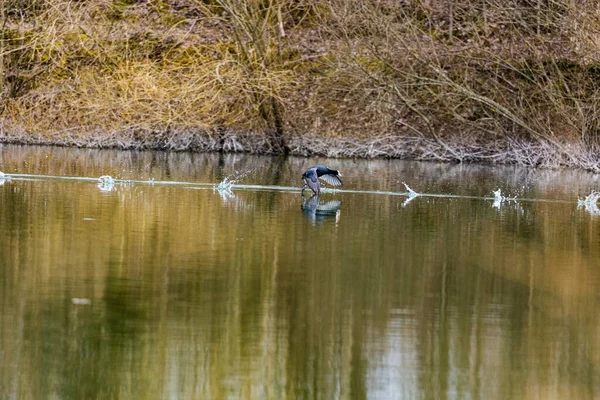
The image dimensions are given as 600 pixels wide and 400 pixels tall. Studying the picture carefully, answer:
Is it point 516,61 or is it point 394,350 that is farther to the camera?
point 516,61

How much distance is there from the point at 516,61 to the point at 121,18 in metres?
9.01

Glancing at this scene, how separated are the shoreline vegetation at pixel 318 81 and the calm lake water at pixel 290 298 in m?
10.0

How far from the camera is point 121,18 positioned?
97.4 ft

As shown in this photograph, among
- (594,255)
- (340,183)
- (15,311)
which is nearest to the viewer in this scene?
(15,311)

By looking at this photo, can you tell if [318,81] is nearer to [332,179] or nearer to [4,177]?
[332,179]

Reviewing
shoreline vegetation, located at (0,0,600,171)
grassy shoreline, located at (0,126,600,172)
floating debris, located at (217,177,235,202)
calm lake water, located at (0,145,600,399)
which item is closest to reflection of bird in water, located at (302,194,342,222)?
calm lake water, located at (0,145,600,399)

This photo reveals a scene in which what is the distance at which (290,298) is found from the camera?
27.8 feet

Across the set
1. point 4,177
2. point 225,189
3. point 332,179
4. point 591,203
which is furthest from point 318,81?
point 4,177

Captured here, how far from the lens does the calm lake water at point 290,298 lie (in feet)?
20.9

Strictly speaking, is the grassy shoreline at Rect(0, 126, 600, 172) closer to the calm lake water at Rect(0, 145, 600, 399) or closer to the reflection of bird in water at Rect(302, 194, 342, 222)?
the reflection of bird in water at Rect(302, 194, 342, 222)

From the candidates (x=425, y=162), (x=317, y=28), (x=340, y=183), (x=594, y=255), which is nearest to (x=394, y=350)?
(x=594, y=255)

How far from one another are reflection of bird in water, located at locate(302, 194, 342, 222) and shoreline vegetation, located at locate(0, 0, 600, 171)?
9.52m

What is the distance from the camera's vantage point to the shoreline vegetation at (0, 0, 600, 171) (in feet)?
85.7

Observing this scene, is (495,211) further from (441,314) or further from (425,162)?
(425,162)
